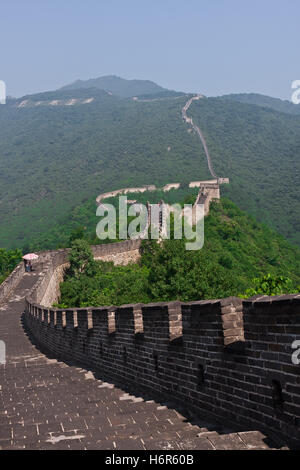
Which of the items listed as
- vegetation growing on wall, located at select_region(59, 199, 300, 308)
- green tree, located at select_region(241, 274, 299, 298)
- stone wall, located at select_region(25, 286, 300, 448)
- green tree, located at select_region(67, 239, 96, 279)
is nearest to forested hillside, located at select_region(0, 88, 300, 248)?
vegetation growing on wall, located at select_region(59, 199, 300, 308)

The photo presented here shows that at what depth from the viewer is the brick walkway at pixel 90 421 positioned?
16.7 ft

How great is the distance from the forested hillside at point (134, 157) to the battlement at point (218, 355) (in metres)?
67.0

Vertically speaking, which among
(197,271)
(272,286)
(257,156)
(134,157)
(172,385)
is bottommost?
(172,385)

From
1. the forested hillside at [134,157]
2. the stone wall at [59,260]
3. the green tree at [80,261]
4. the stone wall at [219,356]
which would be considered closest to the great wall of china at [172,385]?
the stone wall at [219,356]

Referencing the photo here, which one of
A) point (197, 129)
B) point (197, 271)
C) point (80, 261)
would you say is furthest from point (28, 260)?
point (197, 129)

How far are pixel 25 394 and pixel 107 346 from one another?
1.76m

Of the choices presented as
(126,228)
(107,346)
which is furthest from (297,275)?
(107,346)

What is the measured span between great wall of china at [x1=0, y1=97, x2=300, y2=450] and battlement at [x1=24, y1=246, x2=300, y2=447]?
1cm

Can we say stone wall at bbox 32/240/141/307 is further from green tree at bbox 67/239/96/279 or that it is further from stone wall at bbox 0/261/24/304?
stone wall at bbox 0/261/24/304

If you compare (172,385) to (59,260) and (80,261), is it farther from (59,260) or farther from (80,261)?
(80,261)

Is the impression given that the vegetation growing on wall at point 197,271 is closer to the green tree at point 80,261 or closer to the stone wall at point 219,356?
the green tree at point 80,261

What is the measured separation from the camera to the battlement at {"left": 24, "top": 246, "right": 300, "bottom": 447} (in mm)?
5156

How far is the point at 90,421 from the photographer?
6672 mm

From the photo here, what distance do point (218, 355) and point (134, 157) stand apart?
115028 mm
